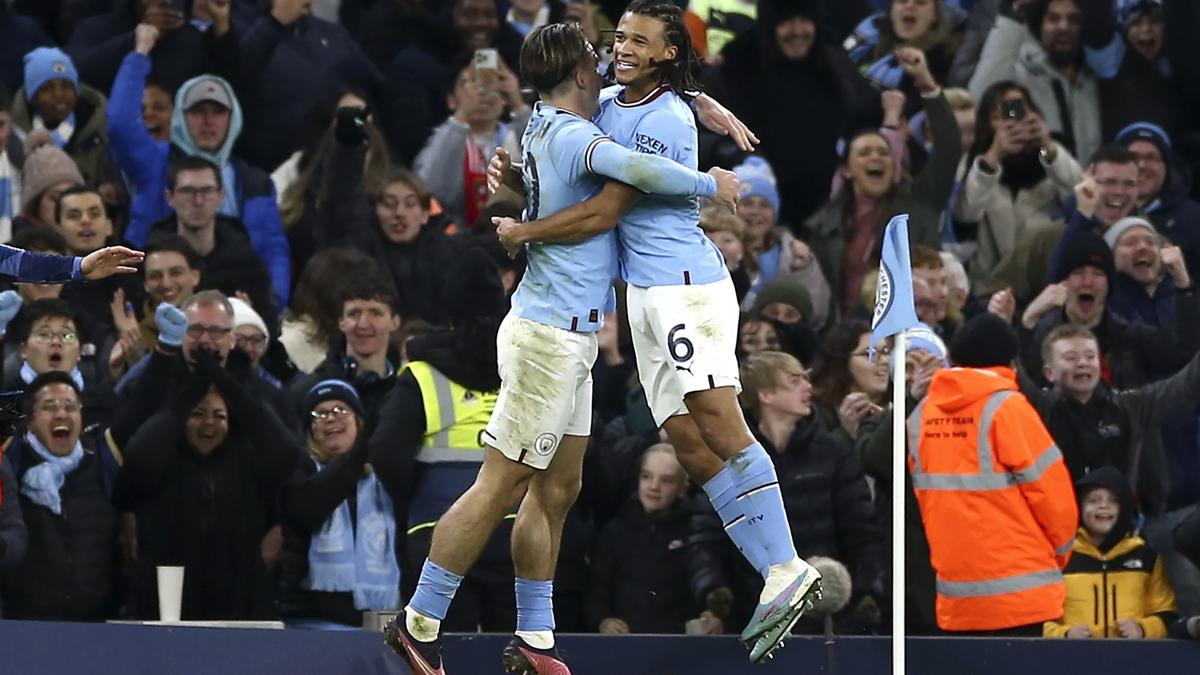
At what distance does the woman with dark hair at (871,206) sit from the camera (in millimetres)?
13469

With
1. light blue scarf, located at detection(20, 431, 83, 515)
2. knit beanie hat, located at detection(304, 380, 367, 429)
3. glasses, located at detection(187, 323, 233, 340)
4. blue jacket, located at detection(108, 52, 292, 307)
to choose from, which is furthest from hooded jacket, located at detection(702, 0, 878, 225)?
light blue scarf, located at detection(20, 431, 83, 515)

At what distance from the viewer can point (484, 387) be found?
10414 mm

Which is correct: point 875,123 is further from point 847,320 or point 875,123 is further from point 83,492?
point 83,492

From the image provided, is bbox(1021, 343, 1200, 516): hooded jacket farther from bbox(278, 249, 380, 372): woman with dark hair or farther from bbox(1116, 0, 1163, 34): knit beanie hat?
bbox(1116, 0, 1163, 34): knit beanie hat

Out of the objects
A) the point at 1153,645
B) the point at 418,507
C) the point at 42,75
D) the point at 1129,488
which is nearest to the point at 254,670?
the point at 418,507

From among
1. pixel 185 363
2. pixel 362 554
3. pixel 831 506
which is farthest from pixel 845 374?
pixel 185 363

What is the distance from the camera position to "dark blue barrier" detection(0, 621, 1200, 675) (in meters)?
8.08

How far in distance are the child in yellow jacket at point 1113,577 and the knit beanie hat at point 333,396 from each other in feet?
11.0

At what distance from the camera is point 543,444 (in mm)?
8305

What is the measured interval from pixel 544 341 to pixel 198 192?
4843 millimetres

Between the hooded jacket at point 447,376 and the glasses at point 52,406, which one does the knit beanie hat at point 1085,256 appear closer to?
the hooded jacket at point 447,376

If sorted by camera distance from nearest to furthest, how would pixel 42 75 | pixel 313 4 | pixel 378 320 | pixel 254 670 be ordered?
pixel 254 670 < pixel 378 320 < pixel 42 75 < pixel 313 4

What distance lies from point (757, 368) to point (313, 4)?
5.61 meters

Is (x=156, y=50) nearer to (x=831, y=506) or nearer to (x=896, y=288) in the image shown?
(x=831, y=506)
